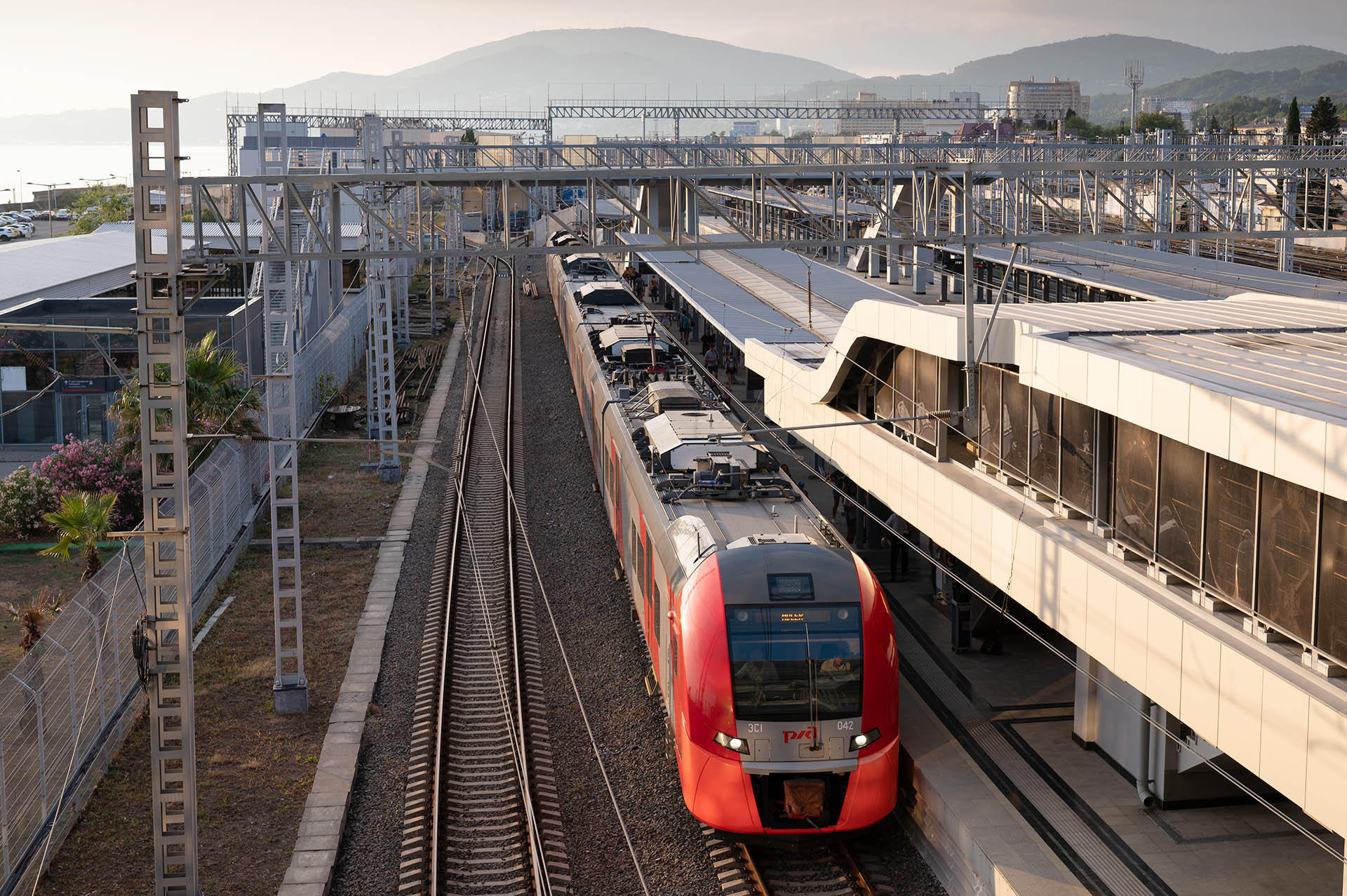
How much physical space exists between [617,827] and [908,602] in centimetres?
882

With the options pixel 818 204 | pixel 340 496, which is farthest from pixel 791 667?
pixel 818 204

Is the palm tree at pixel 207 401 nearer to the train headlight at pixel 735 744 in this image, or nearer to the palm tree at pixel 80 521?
the palm tree at pixel 80 521

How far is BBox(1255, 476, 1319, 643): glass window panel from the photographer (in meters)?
10.8

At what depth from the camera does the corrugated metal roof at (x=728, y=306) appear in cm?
3203

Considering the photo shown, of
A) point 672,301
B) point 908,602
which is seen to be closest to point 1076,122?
point 672,301

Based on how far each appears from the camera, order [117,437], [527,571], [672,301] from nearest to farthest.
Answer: [527,571] → [117,437] → [672,301]

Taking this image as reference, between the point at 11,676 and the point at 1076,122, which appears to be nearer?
the point at 11,676

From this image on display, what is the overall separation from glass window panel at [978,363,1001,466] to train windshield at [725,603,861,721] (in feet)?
17.0

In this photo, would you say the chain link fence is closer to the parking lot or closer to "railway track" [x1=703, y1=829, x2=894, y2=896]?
"railway track" [x1=703, y1=829, x2=894, y2=896]

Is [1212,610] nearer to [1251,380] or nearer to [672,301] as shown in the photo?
[1251,380]

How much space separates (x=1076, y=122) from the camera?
149m

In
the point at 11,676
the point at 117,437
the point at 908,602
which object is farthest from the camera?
the point at 117,437

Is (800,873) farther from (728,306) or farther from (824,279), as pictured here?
(824,279)

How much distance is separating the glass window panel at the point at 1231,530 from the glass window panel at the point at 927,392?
21.2 feet
